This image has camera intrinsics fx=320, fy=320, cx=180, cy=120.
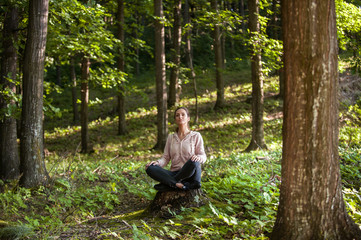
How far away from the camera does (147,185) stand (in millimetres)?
7523

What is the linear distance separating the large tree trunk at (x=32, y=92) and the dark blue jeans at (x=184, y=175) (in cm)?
367

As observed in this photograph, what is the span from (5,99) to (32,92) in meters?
2.15

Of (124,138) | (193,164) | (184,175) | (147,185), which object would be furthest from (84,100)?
(193,164)

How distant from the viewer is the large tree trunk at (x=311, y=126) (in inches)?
124

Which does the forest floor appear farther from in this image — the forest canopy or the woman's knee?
the woman's knee

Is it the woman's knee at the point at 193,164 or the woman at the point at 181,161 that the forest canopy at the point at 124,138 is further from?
the woman's knee at the point at 193,164

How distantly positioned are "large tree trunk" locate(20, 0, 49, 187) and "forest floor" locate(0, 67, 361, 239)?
0.51m

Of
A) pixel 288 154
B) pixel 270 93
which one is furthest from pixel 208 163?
pixel 270 93

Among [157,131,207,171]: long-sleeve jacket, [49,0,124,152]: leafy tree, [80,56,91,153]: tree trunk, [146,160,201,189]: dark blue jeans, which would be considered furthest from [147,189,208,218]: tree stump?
[80,56,91,153]: tree trunk

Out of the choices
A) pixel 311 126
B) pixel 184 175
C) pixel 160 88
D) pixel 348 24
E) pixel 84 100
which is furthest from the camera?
pixel 84 100

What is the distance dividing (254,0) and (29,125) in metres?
8.63

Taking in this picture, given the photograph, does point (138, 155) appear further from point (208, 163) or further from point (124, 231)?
point (124, 231)

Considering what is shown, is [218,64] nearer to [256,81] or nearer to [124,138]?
[124,138]

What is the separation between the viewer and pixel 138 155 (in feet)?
47.0
